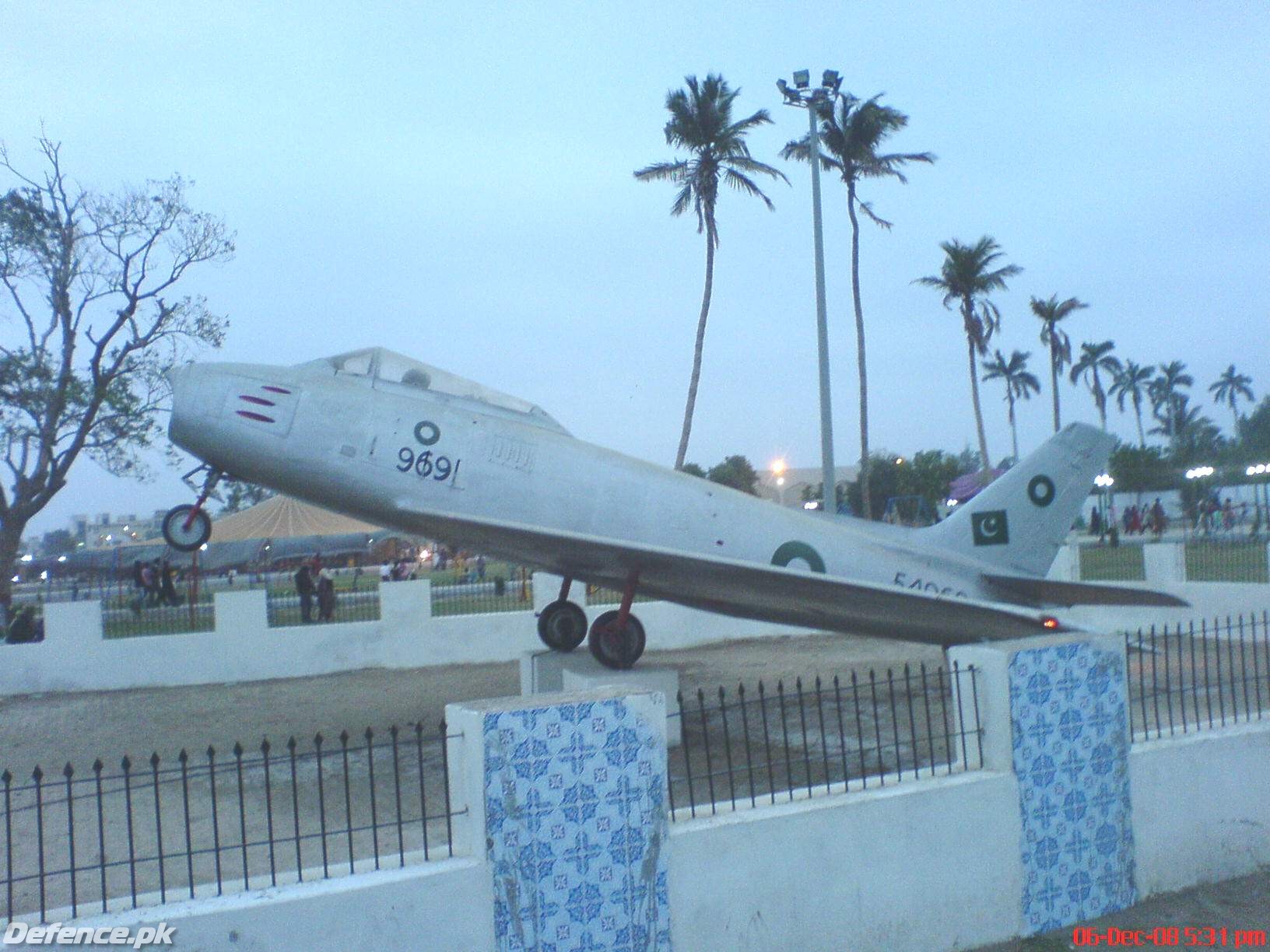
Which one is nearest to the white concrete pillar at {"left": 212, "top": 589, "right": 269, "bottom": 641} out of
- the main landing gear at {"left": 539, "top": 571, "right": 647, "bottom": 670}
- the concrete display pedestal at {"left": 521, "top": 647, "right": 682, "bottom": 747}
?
the concrete display pedestal at {"left": 521, "top": 647, "right": 682, "bottom": 747}

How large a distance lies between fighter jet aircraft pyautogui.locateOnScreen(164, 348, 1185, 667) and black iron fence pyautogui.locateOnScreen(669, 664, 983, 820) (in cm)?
106

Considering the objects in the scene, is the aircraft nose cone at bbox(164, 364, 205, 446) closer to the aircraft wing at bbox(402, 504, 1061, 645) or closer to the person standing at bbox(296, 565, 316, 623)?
the aircraft wing at bbox(402, 504, 1061, 645)

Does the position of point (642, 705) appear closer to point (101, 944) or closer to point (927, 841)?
point (927, 841)

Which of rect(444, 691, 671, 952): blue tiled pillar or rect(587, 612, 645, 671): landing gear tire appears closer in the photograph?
rect(444, 691, 671, 952): blue tiled pillar

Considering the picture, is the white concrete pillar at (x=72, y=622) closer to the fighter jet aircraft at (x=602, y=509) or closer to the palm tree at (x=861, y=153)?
the fighter jet aircraft at (x=602, y=509)

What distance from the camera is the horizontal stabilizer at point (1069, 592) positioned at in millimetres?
9688

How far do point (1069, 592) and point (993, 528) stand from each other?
125 cm

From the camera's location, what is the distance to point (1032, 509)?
12.4 m

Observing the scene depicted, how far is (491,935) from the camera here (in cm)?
489

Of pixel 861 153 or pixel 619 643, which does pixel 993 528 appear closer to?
pixel 619 643

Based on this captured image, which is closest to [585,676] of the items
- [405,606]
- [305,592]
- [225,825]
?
[225,825]

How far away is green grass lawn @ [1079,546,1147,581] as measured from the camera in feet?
71.2

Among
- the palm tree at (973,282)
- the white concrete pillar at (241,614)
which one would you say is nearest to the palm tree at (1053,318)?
the palm tree at (973,282)

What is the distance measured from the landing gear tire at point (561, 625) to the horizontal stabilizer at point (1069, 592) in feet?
16.5
